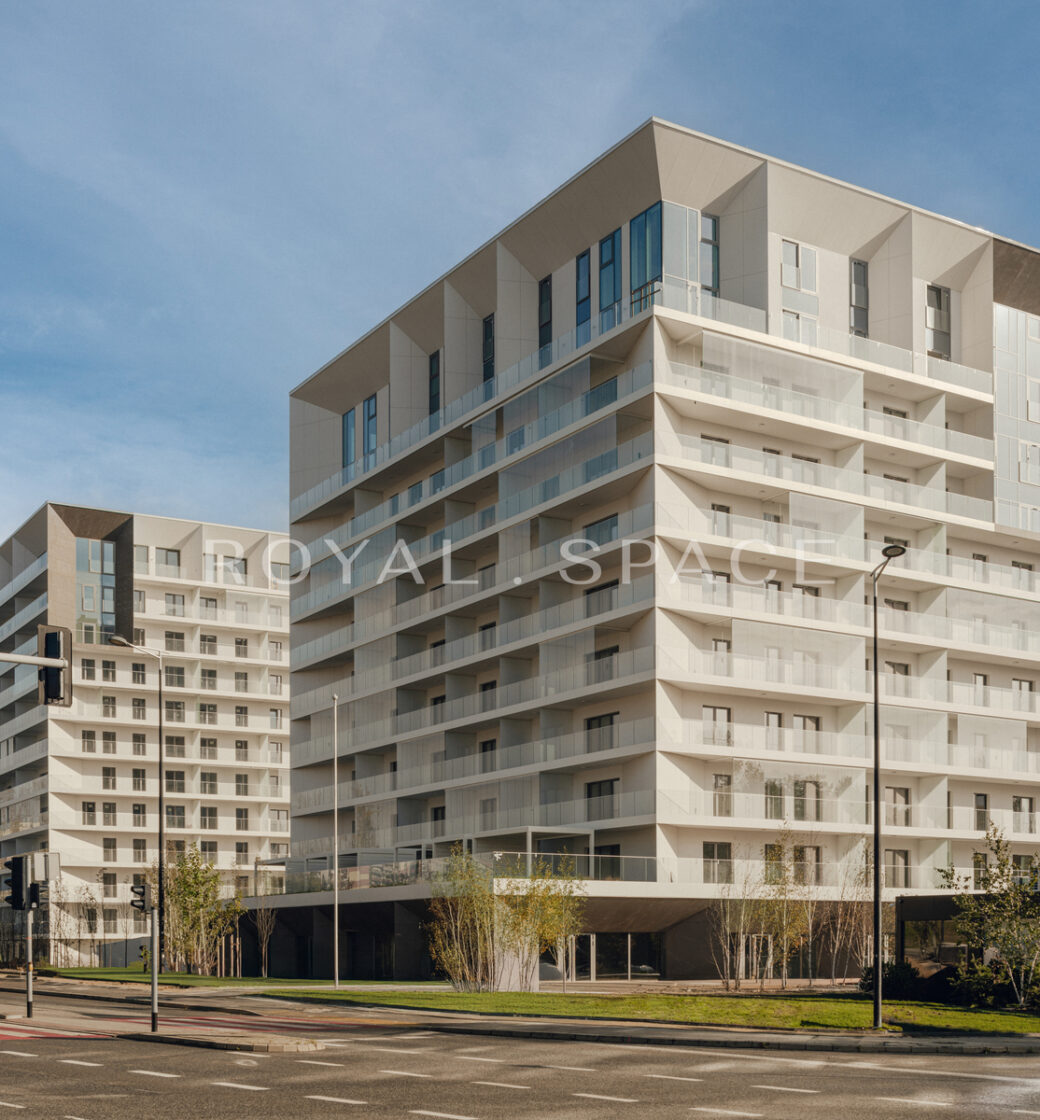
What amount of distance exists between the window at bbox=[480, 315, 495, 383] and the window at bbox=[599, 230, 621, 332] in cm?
830

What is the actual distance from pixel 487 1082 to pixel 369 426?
58.1m

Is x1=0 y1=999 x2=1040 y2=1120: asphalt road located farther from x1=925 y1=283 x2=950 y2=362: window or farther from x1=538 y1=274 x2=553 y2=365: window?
x1=925 y1=283 x2=950 y2=362: window

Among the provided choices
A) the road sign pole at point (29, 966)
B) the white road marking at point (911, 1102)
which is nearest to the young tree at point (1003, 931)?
the white road marking at point (911, 1102)

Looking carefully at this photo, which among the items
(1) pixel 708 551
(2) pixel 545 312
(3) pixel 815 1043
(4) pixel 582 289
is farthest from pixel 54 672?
(2) pixel 545 312

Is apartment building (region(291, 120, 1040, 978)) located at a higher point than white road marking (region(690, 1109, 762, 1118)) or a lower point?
higher

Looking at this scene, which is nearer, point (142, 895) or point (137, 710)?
point (142, 895)

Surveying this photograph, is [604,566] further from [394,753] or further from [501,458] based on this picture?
[394,753]

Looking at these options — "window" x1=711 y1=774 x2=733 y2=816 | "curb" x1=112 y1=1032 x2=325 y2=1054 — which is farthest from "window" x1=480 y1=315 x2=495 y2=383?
"curb" x1=112 y1=1032 x2=325 y2=1054

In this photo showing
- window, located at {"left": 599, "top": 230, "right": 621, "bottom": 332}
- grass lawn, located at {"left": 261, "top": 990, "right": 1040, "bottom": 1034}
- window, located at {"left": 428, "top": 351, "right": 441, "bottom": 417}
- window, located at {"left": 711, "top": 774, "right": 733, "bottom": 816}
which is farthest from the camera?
window, located at {"left": 428, "top": 351, "right": 441, "bottom": 417}

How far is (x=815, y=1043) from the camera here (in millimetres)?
24422

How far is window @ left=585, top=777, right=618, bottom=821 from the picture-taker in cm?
5281

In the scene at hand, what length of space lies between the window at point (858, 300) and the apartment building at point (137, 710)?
6010 cm

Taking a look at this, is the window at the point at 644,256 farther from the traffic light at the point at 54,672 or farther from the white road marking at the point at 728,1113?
the white road marking at the point at 728,1113

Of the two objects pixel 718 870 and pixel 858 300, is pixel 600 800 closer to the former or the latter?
pixel 718 870
